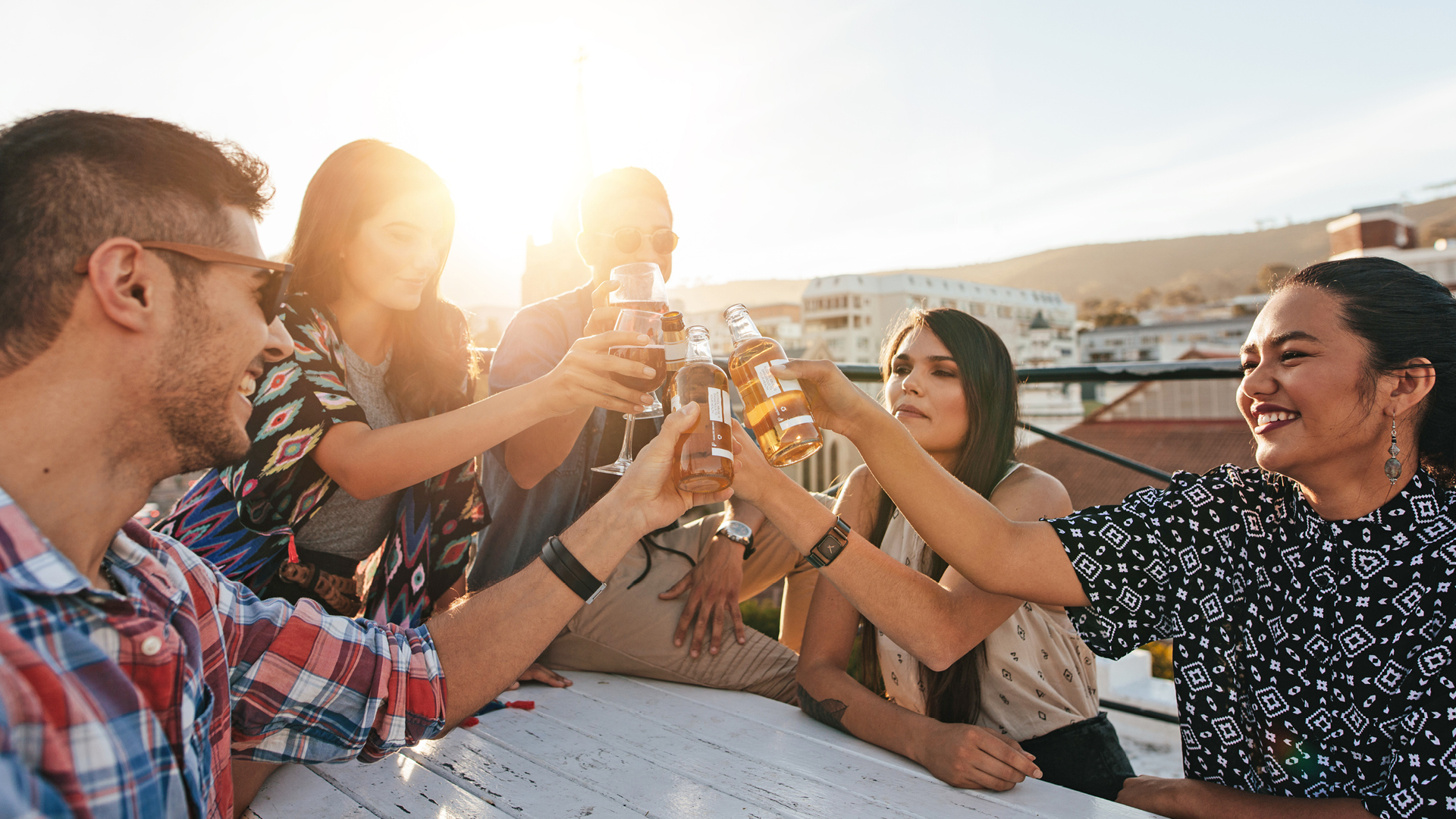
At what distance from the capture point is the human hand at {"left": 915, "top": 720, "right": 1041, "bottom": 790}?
159 centimetres

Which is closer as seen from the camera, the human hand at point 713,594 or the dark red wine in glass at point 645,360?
the dark red wine in glass at point 645,360

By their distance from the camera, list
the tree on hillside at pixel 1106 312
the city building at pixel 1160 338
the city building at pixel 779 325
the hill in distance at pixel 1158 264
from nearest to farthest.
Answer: the city building at pixel 1160 338
the city building at pixel 779 325
the tree on hillside at pixel 1106 312
the hill in distance at pixel 1158 264

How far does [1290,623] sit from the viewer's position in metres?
1.52

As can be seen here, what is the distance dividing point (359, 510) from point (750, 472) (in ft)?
4.00

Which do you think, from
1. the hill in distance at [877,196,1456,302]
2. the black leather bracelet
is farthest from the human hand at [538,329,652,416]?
the hill in distance at [877,196,1456,302]

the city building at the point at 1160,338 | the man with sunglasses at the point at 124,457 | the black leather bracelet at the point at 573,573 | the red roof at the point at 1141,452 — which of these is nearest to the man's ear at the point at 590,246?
the black leather bracelet at the point at 573,573

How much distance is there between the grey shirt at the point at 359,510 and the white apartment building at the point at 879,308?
190 feet

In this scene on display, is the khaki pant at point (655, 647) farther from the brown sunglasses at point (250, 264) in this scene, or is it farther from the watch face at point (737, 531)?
the brown sunglasses at point (250, 264)

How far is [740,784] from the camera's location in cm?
160

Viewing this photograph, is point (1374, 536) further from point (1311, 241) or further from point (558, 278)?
point (1311, 241)

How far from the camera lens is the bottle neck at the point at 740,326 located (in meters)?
1.83

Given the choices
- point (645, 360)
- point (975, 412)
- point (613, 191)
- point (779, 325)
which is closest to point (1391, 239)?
point (779, 325)

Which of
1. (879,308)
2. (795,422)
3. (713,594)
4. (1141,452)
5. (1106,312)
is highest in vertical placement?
(879,308)

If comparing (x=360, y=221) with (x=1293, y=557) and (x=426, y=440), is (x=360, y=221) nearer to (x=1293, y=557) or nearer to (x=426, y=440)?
(x=426, y=440)
